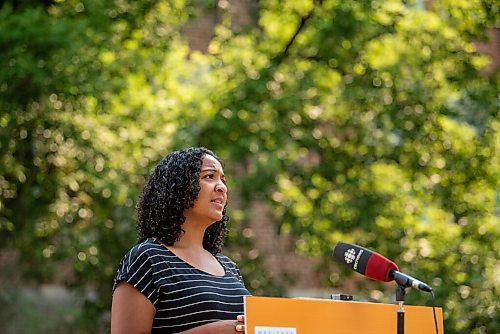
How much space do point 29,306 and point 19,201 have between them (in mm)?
2980

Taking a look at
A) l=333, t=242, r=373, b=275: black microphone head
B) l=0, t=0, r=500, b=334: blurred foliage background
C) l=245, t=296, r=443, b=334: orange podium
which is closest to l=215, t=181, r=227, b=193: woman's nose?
l=333, t=242, r=373, b=275: black microphone head

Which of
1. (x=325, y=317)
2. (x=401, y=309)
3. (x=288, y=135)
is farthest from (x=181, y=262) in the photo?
(x=288, y=135)

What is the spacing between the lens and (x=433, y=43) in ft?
37.2

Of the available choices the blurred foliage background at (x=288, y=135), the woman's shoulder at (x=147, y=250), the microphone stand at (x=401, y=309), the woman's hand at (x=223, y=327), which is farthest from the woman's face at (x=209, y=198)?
the blurred foliage background at (x=288, y=135)

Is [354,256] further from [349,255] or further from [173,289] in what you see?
[173,289]

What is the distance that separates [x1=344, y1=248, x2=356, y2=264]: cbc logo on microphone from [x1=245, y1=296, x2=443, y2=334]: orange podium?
21 cm

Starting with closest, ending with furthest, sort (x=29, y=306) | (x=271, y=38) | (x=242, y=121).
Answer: (x=242, y=121) → (x=271, y=38) → (x=29, y=306)

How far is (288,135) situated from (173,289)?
296 inches

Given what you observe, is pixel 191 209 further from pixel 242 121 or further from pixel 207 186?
pixel 242 121

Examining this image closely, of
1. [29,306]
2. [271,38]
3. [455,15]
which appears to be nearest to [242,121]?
[271,38]

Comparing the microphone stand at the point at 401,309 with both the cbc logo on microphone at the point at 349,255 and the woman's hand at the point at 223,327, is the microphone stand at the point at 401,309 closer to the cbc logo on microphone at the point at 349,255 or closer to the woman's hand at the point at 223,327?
the cbc logo on microphone at the point at 349,255

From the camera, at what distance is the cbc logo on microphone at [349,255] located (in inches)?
150

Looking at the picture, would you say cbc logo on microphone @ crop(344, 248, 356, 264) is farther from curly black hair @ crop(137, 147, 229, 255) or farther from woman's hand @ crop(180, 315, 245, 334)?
curly black hair @ crop(137, 147, 229, 255)

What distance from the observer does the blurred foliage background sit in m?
10.6
